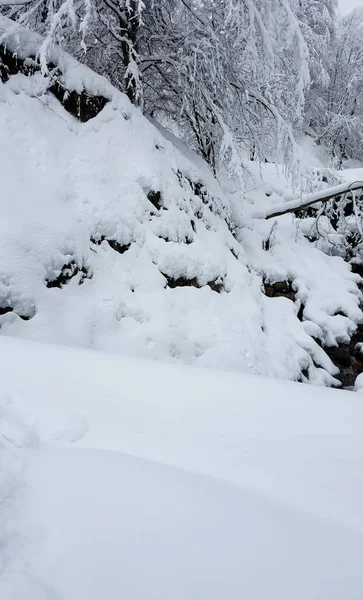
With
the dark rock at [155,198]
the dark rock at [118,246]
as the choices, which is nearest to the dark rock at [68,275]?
the dark rock at [118,246]

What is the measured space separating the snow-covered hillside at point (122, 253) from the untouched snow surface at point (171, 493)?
1751 mm

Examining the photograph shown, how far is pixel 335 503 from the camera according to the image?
4.02 feet

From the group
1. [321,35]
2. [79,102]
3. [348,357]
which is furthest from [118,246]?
[321,35]

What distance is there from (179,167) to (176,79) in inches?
79.8

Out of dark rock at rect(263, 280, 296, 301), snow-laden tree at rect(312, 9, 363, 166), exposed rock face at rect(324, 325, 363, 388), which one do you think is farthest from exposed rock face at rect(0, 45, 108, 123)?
snow-laden tree at rect(312, 9, 363, 166)

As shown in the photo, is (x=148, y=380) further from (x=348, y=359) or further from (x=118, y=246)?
(x=348, y=359)

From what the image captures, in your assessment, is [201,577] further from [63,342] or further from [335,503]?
[63,342]

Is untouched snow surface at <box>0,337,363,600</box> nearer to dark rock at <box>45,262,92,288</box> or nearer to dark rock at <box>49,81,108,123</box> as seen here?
dark rock at <box>45,262,92,288</box>

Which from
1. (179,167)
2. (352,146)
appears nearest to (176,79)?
(179,167)

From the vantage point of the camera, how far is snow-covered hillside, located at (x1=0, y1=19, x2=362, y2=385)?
144 inches

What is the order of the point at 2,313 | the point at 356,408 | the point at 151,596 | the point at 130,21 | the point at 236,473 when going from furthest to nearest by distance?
the point at 130,21, the point at 2,313, the point at 356,408, the point at 236,473, the point at 151,596

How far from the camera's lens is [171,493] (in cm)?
114

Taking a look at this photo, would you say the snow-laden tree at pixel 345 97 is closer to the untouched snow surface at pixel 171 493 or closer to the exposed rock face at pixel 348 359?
the exposed rock face at pixel 348 359

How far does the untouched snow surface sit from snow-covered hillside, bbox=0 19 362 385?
5.74ft
